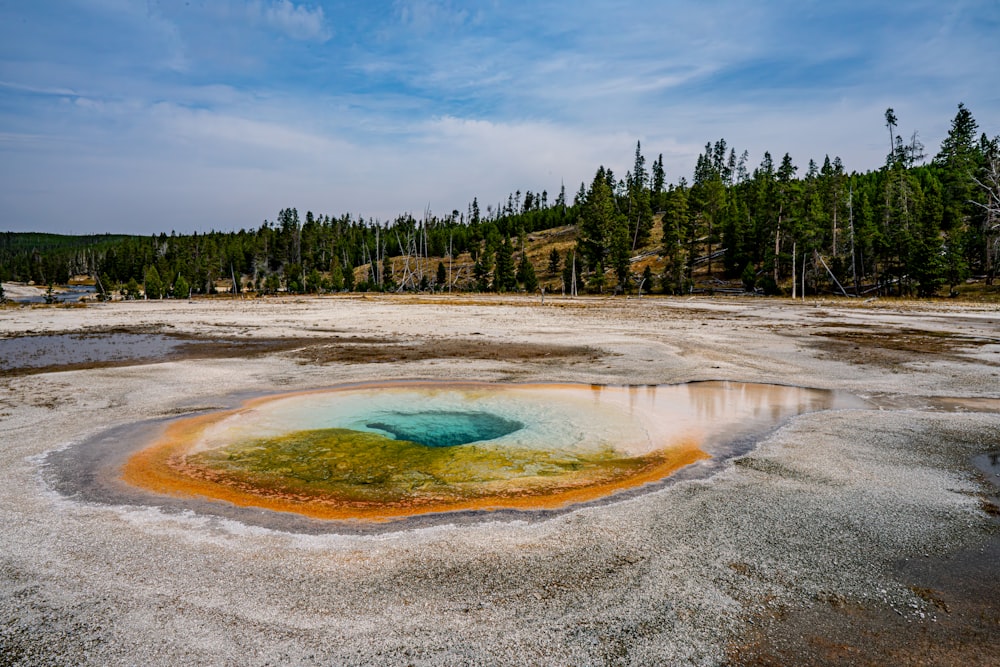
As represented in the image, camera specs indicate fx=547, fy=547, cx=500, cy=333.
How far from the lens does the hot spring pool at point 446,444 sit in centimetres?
734

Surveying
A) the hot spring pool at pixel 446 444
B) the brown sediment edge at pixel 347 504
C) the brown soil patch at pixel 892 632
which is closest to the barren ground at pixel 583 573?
the brown soil patch at pixel 892 632

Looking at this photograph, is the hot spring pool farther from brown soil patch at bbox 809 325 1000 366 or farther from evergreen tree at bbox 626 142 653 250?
evergreen tree at bbox 626 142 653 250

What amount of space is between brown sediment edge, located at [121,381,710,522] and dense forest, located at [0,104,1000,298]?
12.7 m

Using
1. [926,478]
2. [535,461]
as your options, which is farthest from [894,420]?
[535,461]

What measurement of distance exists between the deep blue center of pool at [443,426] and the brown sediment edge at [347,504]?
9.57 feet

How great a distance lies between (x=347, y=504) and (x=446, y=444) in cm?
310

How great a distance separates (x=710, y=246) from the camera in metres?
81.3

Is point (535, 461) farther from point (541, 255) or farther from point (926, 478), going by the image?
point (541, 255)

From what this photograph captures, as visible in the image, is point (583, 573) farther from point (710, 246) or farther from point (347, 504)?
point (710, 246)

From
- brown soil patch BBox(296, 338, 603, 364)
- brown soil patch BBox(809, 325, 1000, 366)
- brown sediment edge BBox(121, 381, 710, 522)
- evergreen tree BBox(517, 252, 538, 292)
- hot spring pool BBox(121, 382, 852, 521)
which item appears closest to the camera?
brown sediment edge BBox(121, 381, 710, 522)

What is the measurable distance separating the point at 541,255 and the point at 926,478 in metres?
106

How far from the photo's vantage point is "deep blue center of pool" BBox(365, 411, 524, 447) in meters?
10.2

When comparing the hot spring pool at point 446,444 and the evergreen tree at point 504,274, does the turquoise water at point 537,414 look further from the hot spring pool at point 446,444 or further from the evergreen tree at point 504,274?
the evergreen tree at point 504,274

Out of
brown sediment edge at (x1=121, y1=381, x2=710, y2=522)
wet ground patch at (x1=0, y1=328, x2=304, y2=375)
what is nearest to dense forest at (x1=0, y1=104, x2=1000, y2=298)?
brown sediment edge at (x1=121, y1=381, x2=710, y2=522)
